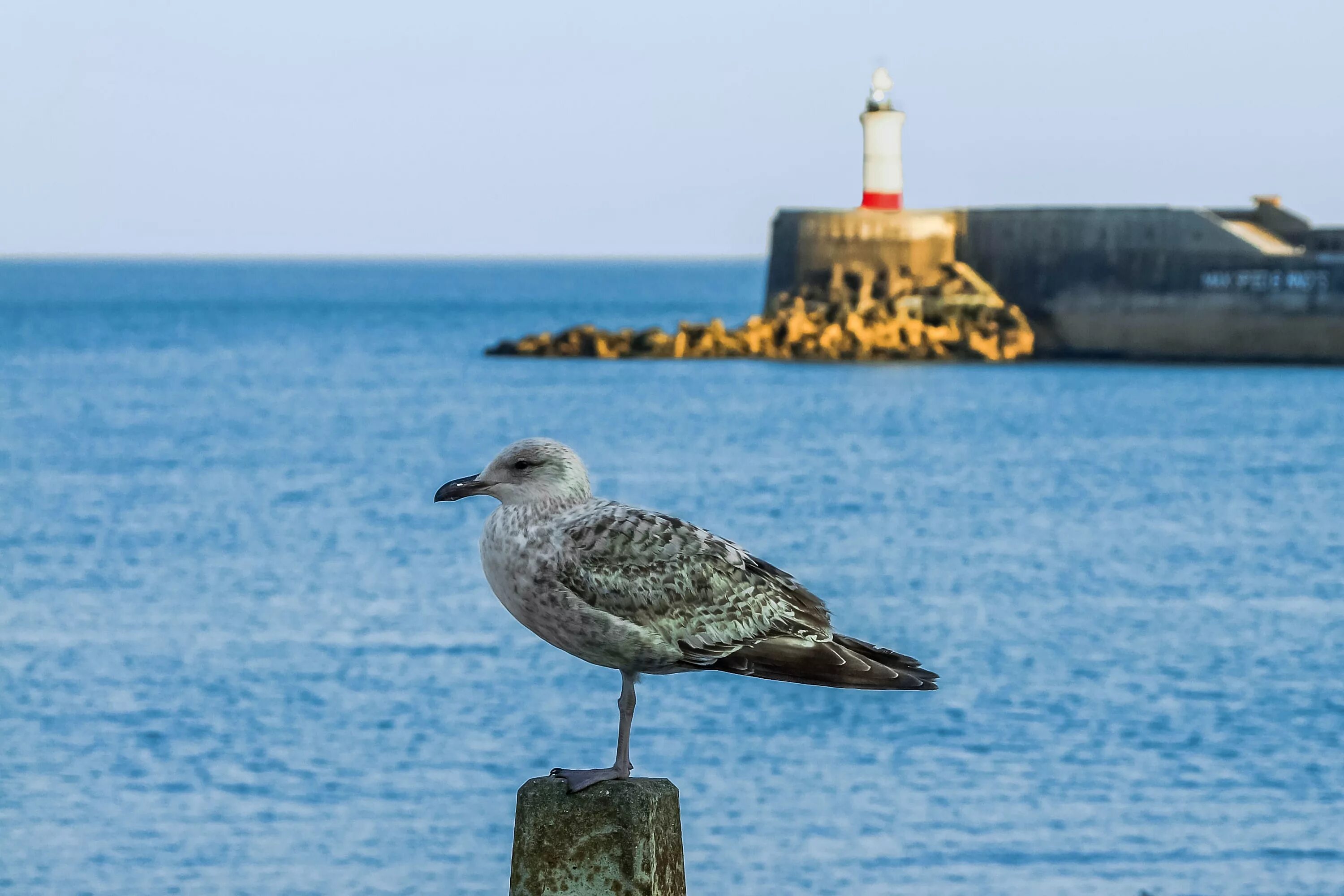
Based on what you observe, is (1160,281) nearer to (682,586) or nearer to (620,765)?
(682,586)

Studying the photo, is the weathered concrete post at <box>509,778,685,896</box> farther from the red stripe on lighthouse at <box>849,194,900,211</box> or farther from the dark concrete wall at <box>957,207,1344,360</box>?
the dark concrete wall at <box>957,207,1344,360</box>

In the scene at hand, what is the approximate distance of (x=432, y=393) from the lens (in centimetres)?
5662

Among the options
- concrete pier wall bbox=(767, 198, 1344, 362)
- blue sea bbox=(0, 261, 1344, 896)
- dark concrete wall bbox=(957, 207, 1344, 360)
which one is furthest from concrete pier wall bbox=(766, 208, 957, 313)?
blue sea bbox=(0, 261, 1344, 896)

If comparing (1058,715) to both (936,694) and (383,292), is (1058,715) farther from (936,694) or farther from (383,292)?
(383,292)

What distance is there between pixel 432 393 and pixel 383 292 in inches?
4790

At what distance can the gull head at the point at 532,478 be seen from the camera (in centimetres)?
341

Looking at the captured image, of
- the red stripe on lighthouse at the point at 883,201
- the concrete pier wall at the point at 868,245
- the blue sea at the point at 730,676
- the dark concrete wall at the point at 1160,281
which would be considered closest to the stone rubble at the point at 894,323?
the concrete pier wall at the point at 868,245

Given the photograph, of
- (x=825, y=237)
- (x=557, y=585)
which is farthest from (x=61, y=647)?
(x=825, y=237)

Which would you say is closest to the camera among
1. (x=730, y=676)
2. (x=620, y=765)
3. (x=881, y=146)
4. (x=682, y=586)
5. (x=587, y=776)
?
(x=587, y=776)

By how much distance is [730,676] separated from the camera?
1798cm

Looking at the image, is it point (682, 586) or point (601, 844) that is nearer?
point (601, 844)

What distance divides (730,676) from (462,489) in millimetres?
14754

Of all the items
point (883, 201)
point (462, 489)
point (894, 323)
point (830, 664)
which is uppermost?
point (883, 201)

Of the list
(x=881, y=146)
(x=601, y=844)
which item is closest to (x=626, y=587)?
(x=601, y=844)
